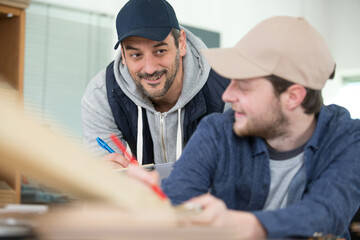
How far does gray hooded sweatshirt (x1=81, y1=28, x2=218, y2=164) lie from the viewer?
6.44 feet

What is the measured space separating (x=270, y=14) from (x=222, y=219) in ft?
14.8

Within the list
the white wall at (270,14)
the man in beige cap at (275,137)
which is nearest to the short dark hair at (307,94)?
the man in beige cap at (275,137)

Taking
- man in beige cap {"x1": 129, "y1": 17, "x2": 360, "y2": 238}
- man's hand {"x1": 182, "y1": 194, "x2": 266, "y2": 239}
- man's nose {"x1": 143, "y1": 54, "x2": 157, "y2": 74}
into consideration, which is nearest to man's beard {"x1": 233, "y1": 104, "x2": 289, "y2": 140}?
man in beige cap {"x1": 129, "y1": 17, "x2": 360, "y2": 238}

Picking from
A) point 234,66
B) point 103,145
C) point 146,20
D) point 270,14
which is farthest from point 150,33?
point 270,14

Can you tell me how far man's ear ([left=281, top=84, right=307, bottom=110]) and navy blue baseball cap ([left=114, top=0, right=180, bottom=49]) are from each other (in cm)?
73

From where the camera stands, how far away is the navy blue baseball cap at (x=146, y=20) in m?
1.80

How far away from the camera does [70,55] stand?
12.9 feet

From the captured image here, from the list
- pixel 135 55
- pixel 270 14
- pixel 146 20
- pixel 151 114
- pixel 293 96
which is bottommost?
pixel 151 114

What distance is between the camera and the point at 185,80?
199 cm

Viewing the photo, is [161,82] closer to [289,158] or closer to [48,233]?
[289,158]

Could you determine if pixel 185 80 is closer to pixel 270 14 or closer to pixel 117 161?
pixel 117 161

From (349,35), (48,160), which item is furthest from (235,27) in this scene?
(48,160)

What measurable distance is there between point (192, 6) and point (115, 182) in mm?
3979

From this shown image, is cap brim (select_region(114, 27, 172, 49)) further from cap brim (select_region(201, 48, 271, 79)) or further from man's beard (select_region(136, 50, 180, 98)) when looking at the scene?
cap brim (select_region(201, 48, 271, 79))
